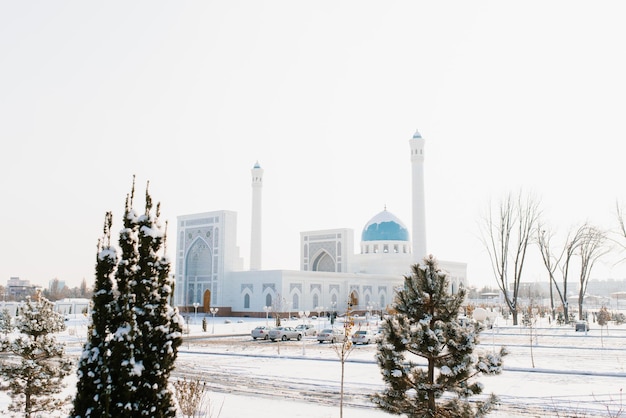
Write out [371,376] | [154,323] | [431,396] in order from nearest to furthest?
[154,323]
[431,396]
[371,376]

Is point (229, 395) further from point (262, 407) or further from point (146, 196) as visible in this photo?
point (146, 196)

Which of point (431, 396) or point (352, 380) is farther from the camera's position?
point (352, 380)

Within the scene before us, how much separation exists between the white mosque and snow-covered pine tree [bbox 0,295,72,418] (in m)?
39.8

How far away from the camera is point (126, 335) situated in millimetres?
6500

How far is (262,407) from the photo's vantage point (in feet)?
36.2

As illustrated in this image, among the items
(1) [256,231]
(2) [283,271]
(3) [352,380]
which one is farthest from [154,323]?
(1) [256,231]

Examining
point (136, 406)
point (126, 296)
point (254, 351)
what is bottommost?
point (254, 351)

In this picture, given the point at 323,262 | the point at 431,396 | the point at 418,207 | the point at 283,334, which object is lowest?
the point at 283,334

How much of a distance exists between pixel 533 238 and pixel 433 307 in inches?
1458

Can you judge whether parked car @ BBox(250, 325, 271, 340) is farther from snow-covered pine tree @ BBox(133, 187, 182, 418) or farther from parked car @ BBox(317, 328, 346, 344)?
snow-covered pine tree @ BBox(133, 187, 182, 418)

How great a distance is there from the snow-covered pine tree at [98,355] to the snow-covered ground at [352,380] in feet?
13.7

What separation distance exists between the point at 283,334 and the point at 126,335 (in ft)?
80.7

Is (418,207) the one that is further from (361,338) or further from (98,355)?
(98,355)

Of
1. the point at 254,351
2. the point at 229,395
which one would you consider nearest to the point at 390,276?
the point at 254,351
